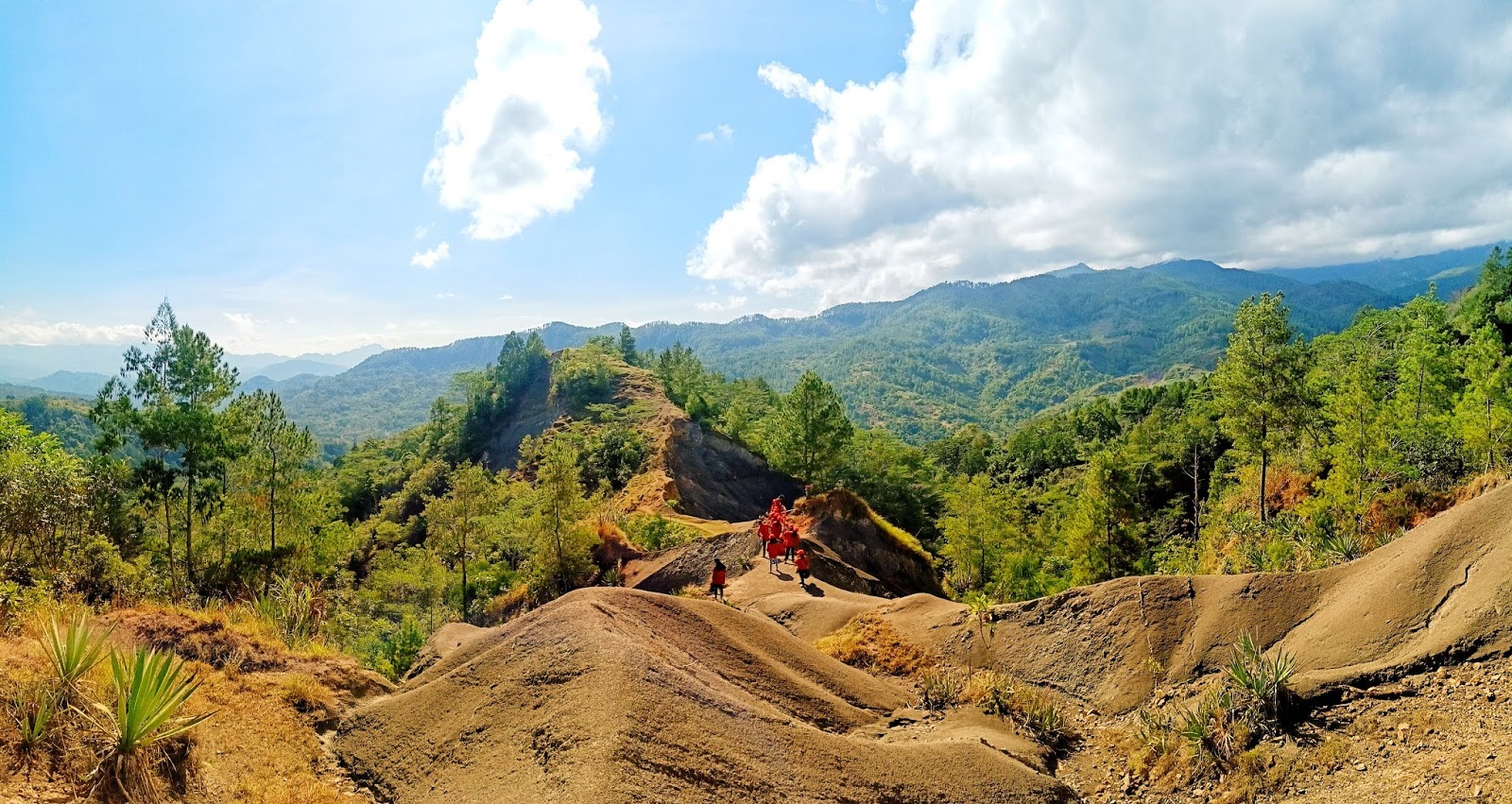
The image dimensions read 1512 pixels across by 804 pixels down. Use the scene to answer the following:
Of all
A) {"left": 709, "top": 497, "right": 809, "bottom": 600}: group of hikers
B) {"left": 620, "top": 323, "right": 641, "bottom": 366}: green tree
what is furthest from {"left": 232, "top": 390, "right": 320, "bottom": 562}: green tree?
{"left": 620, "top": 323, "right": 641, "bottom": 366}: green tree

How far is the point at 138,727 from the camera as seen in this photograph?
756 centimetres

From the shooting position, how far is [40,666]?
823 cm

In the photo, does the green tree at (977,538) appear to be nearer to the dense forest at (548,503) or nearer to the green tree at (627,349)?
the dense forest at (548,503)

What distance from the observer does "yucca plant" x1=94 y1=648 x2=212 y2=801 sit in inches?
290

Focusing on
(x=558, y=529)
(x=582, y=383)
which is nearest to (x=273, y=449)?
(x=558, y=529)

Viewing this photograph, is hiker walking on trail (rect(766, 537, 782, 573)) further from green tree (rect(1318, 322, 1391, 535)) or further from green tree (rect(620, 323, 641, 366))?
green tree (rect(620, 323, 641, 366))

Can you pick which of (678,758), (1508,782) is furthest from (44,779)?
(1508,782)

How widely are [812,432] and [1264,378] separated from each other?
2454 cm

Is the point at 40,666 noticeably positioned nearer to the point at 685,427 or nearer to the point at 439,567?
the point at 439,567

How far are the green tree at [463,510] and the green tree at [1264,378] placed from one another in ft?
102

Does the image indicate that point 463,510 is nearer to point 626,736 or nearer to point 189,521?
point 189,521

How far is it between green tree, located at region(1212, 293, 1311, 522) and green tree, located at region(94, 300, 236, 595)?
3761 centimetres

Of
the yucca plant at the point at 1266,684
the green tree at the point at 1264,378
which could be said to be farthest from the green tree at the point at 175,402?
the green tree at the point at 1264,378

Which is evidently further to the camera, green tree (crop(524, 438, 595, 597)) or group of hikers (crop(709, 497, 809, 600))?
green tree (crop(524, 438, 595, 597))
